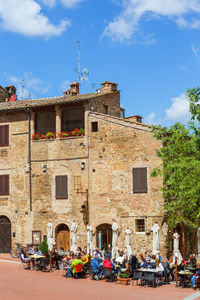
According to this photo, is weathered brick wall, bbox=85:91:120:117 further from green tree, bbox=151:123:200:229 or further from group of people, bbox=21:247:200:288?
group of people, bbox=21:247:200:288

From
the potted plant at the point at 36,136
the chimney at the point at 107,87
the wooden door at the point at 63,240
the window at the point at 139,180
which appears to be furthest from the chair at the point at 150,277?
the chimney at the point at 107,87

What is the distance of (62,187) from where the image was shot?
89.1 ft

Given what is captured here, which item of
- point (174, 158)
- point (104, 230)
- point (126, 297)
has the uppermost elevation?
point (174, 158)

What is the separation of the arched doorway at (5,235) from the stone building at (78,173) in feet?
0.21

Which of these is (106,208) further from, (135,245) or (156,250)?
(156,250)

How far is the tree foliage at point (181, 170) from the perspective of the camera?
2069cm

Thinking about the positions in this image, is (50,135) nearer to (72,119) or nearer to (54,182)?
(72,119)

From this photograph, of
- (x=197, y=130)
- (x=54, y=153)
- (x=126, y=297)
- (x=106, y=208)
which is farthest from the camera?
(x=54, y=153)

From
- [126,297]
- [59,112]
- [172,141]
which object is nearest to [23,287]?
[126,297]

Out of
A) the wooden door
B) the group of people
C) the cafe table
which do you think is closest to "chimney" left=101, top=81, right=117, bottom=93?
the wooden door

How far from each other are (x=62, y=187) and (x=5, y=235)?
17.1 ft

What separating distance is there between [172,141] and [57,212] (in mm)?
8522

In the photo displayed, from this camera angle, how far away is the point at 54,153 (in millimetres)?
27641

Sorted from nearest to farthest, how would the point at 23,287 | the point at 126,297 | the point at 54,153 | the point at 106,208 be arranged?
1. the point at 126,297
2. the point at 23,287
3. the point at 106,208
4. the point at 54,153
